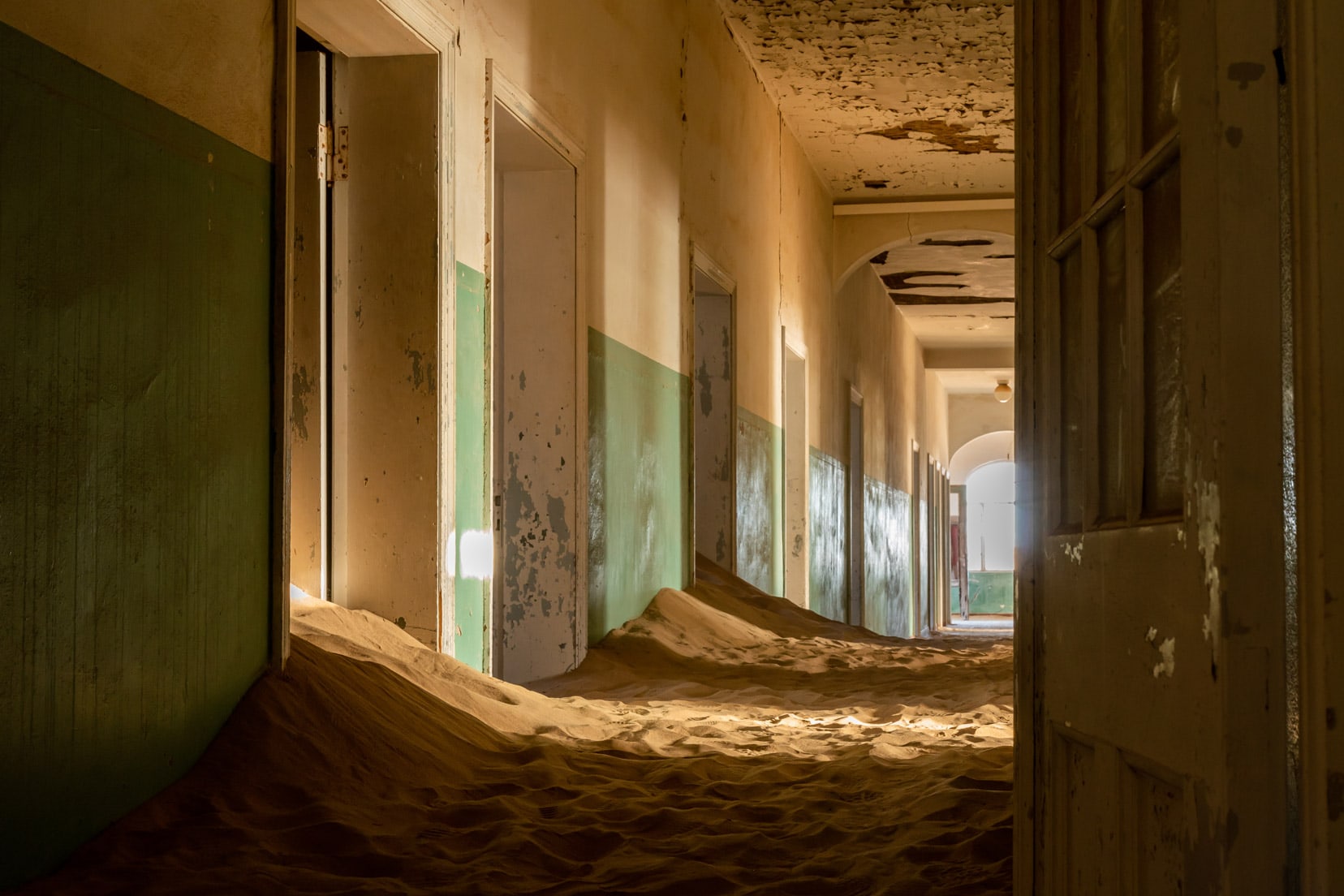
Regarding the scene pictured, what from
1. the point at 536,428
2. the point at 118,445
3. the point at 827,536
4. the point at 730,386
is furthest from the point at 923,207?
the point at 118,445

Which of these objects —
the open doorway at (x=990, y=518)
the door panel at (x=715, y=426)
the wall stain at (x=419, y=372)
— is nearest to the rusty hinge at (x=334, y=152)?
the wall stain at (x=419, y=372)

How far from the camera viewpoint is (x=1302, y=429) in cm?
114

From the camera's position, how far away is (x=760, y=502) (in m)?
9.44

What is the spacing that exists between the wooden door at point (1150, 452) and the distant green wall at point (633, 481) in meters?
3.87

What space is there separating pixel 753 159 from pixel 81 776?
7.70 meters

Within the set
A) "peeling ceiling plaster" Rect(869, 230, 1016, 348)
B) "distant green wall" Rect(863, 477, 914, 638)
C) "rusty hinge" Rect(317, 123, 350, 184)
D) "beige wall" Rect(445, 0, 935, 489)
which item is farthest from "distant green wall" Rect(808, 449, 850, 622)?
"rusty hinge" Rect(317, 123, 350, 184)

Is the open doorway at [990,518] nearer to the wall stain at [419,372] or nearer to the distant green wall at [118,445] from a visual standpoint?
the wall stain at [419,372]

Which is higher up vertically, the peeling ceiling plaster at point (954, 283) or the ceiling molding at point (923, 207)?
the ceiling molding at point (923, 207)

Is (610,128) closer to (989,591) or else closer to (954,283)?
(954,283)

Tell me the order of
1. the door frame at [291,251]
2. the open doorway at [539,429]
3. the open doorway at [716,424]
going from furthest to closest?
1. the open doorway at [716,424]
2. the open doorway at [539,429]
3. the door frame at [291,251]

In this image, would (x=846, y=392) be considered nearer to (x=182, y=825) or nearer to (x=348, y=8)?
(x=348, y=8)

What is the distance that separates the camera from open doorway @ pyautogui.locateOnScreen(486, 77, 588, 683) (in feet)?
18.0

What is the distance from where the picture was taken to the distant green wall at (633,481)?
5875 mm

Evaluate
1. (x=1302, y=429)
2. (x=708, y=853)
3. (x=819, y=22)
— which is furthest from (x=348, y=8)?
(x=819, y=22)
